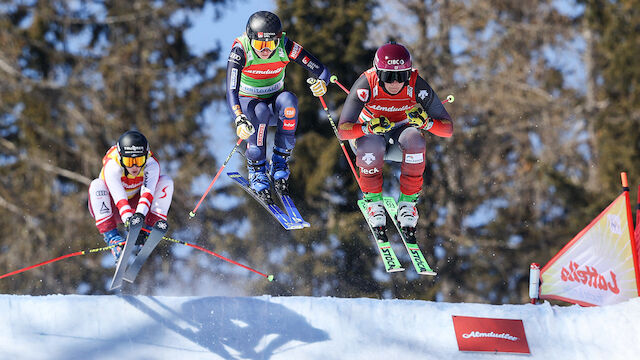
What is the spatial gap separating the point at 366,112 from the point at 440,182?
30.6 feet

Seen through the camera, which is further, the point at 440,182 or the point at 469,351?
the point at 440,182

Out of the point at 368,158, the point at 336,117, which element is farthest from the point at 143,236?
the point at 336,117

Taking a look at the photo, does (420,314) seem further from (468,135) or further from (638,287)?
(468,135)

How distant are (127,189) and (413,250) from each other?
2.88 meters

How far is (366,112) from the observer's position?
855 centimetres

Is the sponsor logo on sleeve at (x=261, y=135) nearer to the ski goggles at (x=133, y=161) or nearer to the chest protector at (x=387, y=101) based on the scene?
the chest protector at (x=387, y=101)

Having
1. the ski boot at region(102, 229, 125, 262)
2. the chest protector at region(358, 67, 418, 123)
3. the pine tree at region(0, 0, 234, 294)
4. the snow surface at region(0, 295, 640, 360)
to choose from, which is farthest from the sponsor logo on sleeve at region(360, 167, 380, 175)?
the pine tree at region(0, 0, 234, 294)

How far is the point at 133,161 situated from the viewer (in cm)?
784

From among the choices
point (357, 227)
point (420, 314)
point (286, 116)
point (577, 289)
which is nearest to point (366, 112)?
point (286, 116)

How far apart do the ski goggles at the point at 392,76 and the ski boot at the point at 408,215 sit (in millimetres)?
1296

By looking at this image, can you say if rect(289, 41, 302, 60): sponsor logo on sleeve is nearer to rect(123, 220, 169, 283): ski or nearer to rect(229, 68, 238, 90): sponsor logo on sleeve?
rect(229, 68, 238, 90): sponsor logo on sleeve

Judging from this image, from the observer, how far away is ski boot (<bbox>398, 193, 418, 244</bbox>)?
875cm

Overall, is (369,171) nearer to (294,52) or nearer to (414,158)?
(414,158)

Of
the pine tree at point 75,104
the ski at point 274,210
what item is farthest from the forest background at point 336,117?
the ski at point 274,210
